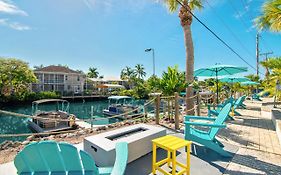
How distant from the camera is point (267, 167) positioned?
3.09 m

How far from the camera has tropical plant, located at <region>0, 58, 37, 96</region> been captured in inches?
1075

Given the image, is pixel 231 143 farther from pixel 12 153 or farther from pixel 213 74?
pixel 12 153

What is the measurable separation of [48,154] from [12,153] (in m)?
3.17

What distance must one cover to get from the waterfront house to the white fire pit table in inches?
1467

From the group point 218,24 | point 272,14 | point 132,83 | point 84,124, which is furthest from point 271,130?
point 132,83

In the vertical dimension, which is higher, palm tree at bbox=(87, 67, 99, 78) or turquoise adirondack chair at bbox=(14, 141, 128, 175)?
palm tree at bbox=(87, 67, 99, 78)

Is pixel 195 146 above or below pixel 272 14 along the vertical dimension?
below

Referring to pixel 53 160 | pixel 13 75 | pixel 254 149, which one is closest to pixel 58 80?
pixel 13 75

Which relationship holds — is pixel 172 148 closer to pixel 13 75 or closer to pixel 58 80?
pixel 13 75

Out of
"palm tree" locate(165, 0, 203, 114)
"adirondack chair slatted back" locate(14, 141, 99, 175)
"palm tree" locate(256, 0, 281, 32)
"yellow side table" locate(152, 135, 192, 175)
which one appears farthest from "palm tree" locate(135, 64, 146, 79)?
"adirondack chair slatted back" locate(14, 141, 99, 175)

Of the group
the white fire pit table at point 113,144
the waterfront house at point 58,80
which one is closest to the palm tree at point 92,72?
the waterfront house at point 58,80

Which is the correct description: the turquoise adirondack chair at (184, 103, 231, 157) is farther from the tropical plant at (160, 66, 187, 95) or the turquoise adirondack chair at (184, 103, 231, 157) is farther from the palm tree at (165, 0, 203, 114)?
the palm tree at (165, 0, 203, 114)

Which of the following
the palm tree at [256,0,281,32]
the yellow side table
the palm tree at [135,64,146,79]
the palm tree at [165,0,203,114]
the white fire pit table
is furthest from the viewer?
the palm tree at [135,64,146,79]

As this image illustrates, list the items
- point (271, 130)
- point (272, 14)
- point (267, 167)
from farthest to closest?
point (272, 14), point (271, 130), point (267, 167)
